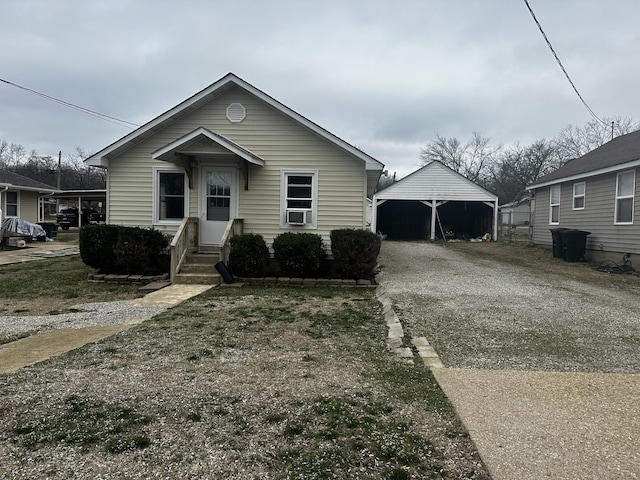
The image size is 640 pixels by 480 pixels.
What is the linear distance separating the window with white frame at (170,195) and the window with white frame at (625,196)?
1285 cm

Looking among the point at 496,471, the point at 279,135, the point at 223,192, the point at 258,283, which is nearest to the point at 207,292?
the point at 258,283

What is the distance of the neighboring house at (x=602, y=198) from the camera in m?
12.7

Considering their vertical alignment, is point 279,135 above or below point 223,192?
above

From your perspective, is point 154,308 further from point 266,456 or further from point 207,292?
point 266,456

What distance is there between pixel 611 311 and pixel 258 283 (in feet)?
22.4

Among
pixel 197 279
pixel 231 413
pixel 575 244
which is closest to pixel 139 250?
pixel 197 279

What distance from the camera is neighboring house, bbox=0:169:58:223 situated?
67.6ft

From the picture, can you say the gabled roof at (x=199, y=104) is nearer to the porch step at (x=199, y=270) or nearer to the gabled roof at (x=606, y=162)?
the porch step at (x=199, y=270)

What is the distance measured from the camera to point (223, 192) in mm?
11453

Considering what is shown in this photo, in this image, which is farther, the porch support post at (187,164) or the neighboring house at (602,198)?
the neighboring house at (602,198)

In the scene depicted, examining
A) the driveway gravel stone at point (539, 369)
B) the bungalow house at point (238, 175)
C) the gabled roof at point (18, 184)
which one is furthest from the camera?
the gabled roof at point (18, 184)

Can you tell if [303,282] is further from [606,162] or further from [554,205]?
[554,205]

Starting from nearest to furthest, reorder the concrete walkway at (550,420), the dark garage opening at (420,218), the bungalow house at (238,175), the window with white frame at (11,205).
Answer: the concrete walkway at (550,420) < the bungalow house at (238,175) < the window with white frame at (11,205) < the dark garage opening at (420,218)

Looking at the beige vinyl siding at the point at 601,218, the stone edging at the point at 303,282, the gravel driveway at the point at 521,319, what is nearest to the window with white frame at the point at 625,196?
the beige vinyl siding at the point at 601,218
